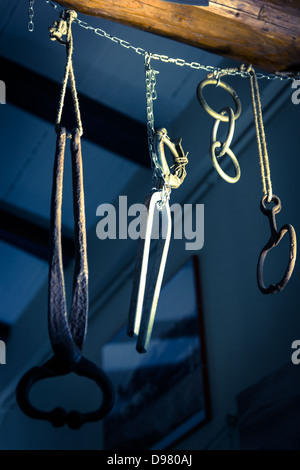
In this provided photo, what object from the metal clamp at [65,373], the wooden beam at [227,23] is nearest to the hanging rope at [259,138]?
the wooden beam at [227,23]

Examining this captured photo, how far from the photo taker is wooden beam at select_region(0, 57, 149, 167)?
5.15 meters

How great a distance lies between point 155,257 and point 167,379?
2.72 m

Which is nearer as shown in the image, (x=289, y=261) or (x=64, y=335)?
(x=64, y=335)

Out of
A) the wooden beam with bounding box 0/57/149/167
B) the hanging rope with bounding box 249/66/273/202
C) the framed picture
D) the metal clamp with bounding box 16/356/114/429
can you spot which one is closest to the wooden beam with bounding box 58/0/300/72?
the hanging rope with bounding box 249/66/273/202

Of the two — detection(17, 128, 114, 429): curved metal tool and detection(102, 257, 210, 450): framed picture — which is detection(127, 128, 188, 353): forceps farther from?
detection(102, 257, 210, 450): framed picture

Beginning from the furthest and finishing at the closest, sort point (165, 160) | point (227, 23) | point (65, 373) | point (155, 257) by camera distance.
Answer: point (227, 23), point (165, 160), point (155, 257), point (65, 373)

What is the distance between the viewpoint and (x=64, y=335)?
1897 mm

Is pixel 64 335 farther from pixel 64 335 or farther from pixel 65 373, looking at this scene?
pixel 65 373

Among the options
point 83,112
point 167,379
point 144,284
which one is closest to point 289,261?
point 144,284

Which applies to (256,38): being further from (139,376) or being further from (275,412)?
(139,376)

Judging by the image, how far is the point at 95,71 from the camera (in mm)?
5195

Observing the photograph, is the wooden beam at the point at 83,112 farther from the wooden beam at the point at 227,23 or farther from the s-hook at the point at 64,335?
the s-hook at the point at 64,335

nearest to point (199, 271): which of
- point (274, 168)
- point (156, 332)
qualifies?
point (156, 332)

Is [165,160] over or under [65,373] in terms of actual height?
over
